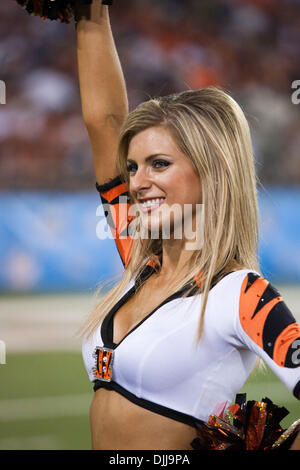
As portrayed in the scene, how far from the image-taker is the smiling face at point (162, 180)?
163 cm

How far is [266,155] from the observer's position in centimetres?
1077

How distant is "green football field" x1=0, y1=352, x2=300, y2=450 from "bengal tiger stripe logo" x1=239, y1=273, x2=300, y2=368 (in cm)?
252

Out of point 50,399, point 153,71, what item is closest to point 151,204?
point 50,399

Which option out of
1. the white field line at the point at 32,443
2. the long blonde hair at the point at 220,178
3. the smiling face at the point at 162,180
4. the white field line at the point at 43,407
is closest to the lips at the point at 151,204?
the smiling face at the point at 162,180

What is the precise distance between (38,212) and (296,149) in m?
4.66

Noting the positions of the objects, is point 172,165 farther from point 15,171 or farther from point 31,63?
point 31,63

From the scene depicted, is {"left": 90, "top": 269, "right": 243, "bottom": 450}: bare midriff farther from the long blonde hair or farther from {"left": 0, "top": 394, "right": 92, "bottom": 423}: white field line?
{"left": 0, "top": 394, "right": 92, "bottom": 423}: white field line

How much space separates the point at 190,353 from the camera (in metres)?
1.52

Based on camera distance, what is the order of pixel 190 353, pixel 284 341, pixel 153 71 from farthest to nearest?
pixel 153 71 → pixel 190 353 → pixel 284 341

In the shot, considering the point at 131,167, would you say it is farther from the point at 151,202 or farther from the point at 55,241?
the point at 55,241

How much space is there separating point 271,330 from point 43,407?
3.46m

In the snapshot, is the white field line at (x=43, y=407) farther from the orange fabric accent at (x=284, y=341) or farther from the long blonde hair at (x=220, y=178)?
the orange fabric accent at (x=284, y=341)

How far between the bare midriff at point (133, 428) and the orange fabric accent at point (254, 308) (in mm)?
308
